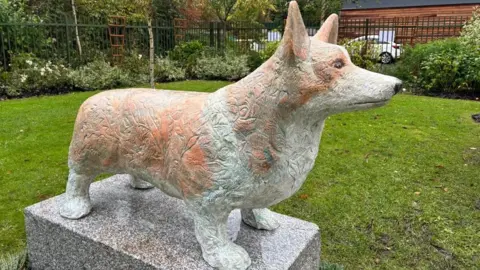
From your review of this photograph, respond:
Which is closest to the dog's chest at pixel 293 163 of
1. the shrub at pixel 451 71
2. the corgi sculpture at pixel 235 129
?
the corgi sculpture at pixel 235 129

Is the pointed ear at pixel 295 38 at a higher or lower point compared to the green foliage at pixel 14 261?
higher

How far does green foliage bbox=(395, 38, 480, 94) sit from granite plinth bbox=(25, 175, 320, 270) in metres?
9.06

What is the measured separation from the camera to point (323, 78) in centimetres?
176

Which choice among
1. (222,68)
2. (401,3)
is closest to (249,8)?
(222,68)

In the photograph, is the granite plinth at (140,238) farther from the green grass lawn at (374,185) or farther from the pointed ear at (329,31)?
the pointed ear at (329,31)

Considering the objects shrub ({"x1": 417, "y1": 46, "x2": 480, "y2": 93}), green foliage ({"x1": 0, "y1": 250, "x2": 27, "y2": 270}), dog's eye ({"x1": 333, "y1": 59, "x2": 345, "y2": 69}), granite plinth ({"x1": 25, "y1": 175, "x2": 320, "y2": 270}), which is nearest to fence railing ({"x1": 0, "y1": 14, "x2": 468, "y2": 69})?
shrub ({"x1": 417, "y1": 46, "x2": 480, "y2": 93})

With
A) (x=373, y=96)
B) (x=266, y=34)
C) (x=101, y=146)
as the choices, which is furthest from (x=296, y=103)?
(x=266, y=34)

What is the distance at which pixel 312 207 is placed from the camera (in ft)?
13.9

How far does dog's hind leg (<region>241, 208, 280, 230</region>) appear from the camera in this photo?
2.70m

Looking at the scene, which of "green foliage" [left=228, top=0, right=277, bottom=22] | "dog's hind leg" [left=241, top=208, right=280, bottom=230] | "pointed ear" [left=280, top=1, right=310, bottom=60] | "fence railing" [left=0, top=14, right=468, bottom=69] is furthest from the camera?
"green foliage" [left=228, top=0, right=277, bottom=22]

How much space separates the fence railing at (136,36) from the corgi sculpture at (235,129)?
10257mm

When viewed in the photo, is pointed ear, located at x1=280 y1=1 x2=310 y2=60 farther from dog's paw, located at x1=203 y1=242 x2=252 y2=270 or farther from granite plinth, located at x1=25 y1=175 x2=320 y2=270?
granite plinth, located at x1=25 y1=175 x2=320 y2=270

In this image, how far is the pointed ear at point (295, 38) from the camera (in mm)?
1672

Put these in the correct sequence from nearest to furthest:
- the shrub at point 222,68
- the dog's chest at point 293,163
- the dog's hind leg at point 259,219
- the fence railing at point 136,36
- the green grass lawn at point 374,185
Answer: the dog's chest at point 293,163 → the dog's hind leg at point 259,219 → the green grass lawn at point 374,185 → the fence railing at point 136,36 → the shrub at point 222,68
